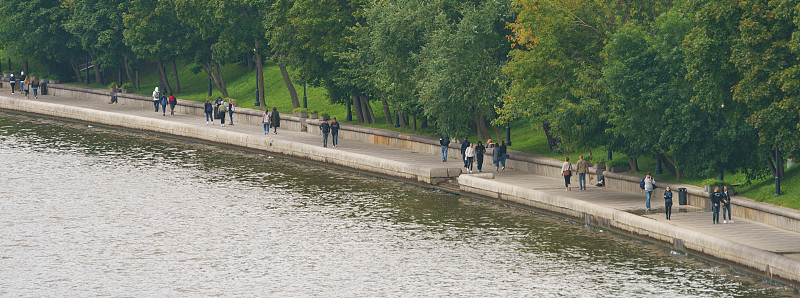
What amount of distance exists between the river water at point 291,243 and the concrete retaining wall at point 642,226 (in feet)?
1.33

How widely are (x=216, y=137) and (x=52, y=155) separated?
8.15 m

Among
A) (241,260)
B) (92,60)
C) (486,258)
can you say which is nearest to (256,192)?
(241,260)

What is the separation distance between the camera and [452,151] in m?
50.2

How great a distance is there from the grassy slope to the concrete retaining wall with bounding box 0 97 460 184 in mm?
5243

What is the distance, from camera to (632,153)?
40844 mm

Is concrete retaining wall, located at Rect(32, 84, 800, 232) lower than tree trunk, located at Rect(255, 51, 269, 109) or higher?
lower

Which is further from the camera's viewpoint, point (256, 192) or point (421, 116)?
point (421, 116)

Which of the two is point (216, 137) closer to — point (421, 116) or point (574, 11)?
point (421, 116)

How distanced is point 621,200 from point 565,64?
21.5 feet

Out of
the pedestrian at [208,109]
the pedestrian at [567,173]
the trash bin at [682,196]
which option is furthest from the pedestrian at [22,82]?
the trash bin at [682,196]

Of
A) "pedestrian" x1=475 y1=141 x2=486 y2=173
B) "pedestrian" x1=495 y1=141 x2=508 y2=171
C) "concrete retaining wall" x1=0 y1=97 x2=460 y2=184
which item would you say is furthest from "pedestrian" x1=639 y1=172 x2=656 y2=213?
"concrete retaining wall" x1=0 y1=97 x2=460 y2=184

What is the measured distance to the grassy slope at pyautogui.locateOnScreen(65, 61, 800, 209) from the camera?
3725cm

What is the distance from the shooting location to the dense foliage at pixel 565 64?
109 feet

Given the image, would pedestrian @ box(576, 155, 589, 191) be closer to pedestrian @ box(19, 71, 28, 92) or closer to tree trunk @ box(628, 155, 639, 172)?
tree trunk @ box(628, 155, 639, 172)
